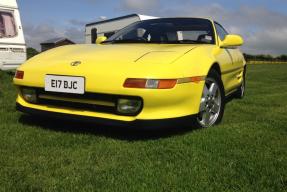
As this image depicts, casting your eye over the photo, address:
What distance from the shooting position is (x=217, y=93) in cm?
428

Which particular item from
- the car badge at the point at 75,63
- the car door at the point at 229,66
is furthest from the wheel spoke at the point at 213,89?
the car badge at the point at 75,63

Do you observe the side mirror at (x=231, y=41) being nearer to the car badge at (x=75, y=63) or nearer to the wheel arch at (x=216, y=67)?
the wheel arch at (x=216, y=67)

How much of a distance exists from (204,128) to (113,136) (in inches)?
35.9

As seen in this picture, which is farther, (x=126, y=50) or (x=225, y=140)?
(x=126, y=50)

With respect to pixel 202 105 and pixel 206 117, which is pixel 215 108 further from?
pixel 202 105

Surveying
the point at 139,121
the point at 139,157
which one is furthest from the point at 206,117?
the point at 139,157

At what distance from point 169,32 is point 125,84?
166cm

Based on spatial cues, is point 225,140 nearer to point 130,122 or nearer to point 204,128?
point 204,128

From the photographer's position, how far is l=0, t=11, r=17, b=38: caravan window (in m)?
9.85

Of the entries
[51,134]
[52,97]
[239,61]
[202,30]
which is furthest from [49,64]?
[239,61]

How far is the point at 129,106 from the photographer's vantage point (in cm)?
335

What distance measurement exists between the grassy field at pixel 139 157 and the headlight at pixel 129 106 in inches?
10.1

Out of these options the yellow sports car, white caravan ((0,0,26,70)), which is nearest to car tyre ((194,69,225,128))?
the yellow sports car

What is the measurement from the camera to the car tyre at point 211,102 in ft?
12.9
